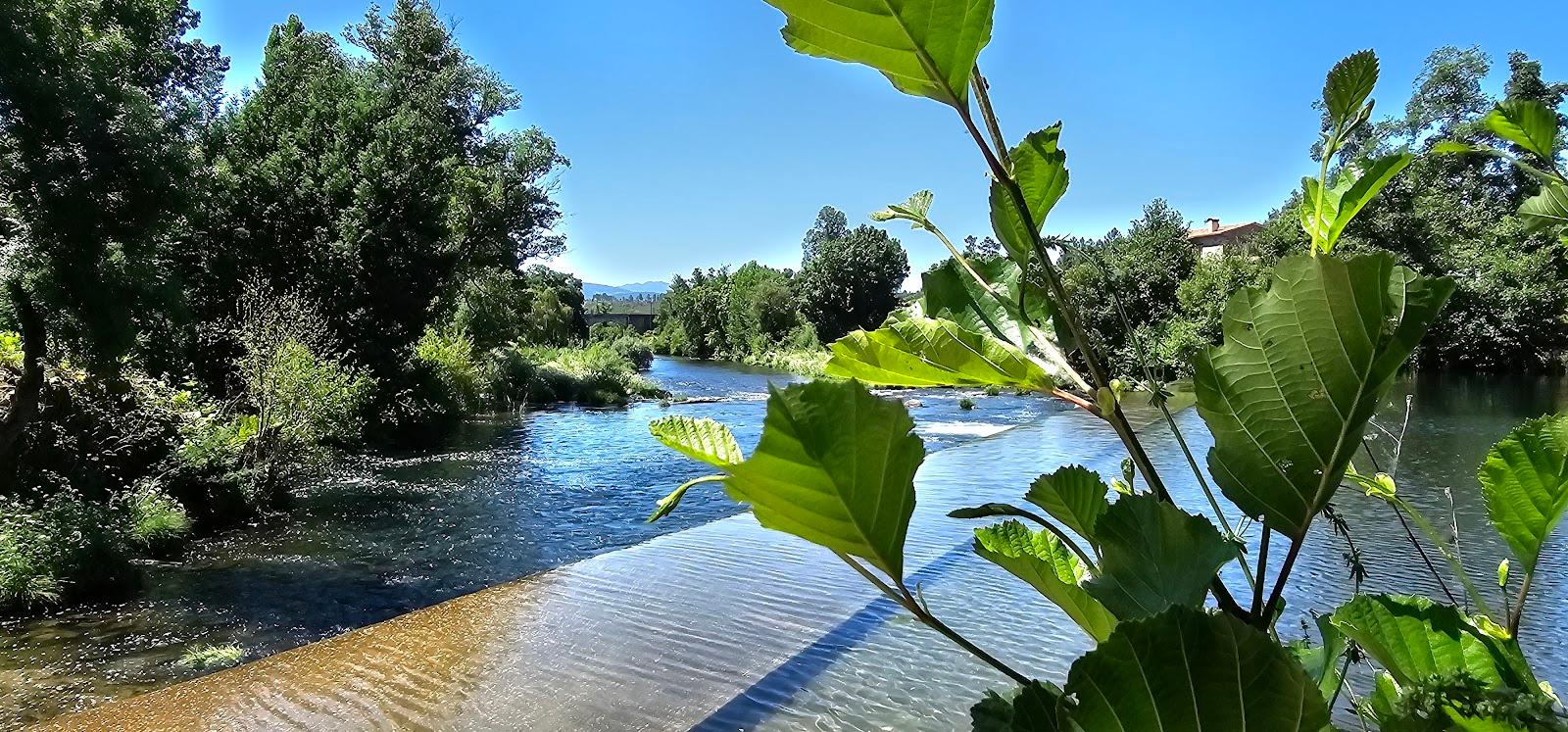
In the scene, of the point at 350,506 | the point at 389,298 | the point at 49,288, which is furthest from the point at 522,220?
the point at 49,288

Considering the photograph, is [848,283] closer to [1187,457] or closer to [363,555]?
[363,555]

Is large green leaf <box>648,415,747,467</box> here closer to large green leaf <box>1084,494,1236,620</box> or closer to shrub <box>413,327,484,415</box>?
large green leaf <box>1084,494,1236,620</box>

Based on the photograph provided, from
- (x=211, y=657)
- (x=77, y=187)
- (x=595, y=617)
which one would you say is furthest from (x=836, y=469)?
(x=77, y=187)

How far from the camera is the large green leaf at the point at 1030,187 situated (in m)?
0.50

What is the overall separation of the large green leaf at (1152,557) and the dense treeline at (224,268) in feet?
25.6

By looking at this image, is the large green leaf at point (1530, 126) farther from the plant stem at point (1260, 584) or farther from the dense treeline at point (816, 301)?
the dense treeline at point (816, 301)

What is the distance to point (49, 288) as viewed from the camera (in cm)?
654

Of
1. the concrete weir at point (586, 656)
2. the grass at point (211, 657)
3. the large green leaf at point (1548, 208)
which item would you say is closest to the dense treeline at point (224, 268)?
the grass at point (211, 657)

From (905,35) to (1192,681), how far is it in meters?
0.33

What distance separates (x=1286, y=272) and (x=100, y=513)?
346 inches

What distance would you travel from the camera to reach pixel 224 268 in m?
14.3

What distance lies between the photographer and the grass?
5.11m

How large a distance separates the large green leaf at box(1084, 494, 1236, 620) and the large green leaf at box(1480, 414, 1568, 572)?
0.27 m

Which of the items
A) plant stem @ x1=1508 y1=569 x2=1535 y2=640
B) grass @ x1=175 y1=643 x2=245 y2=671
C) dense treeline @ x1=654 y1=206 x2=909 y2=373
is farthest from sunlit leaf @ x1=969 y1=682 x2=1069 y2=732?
dense treeline @ x1=654 y1=206 x2=909 y2=373
